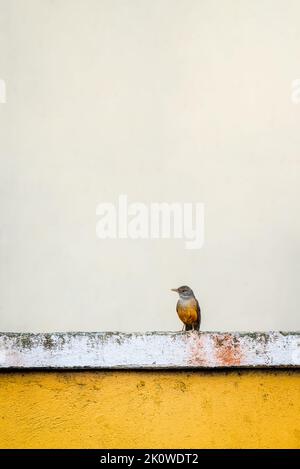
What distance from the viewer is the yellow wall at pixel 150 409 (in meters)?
1.99

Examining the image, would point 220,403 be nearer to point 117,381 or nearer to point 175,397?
point 175,397

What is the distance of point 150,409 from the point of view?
2006mm

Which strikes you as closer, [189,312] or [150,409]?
[150,409]

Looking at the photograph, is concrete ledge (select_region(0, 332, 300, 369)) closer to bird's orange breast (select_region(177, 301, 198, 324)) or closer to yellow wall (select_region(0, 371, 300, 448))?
yellow wall (select_region(0, 371, 300, 448))

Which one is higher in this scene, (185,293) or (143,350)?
(185,293)

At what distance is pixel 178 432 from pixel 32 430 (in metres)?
0.39

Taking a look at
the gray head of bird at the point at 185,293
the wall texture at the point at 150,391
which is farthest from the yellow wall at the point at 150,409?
the gray head of bird at the point at 185,293

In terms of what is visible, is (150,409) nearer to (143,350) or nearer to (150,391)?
(150,391)

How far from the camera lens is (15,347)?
6.60ft

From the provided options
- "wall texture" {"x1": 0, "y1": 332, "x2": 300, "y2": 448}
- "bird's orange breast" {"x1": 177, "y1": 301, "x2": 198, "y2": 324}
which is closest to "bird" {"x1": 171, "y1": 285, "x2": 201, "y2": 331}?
"bird's orange breast" {"x1": 177, "y1": 301, "x2": 198, "y2": 324}

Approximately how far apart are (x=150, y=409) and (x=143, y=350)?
16 centimetres

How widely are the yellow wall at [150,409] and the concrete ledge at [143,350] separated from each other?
0.03 m

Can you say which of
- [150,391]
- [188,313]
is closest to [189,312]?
[188,313]
